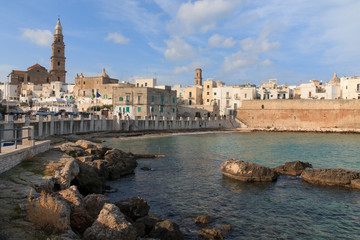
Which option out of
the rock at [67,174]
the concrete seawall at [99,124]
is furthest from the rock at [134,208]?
the concrete seawall at [99,124]

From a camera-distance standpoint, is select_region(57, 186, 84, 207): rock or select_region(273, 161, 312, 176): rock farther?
A: select_region(273, 161, 312, 176): rock

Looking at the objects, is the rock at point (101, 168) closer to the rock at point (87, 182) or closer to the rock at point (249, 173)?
the rock at point (87, 182)

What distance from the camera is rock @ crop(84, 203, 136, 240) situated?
6.46 m

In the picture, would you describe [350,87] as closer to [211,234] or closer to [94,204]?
[211,234]

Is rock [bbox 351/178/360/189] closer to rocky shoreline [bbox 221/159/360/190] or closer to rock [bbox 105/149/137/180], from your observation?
rocky shoreline [bbox 221/159/360/190]

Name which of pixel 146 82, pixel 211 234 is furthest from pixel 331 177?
pixel 146 82

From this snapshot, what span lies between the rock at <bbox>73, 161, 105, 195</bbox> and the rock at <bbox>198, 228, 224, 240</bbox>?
5.54m

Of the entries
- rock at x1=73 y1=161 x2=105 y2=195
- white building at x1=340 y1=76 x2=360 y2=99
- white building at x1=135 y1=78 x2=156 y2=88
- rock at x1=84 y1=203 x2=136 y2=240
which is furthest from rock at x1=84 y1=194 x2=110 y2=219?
white building at x1=340 y1=76 x2=360 y2=99

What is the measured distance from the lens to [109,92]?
69750 mm

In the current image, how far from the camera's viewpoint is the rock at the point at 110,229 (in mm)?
6461

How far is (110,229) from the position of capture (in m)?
6.55

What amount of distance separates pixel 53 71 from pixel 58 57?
4.60 m

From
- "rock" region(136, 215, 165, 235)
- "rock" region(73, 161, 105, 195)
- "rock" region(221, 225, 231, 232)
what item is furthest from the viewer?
"rock" region(73, 161, 105, 195)

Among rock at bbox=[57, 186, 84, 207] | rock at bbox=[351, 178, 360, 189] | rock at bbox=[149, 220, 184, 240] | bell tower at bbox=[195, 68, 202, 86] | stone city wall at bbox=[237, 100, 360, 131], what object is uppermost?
bell tower at bbox=[195, 68, 202, 86]
